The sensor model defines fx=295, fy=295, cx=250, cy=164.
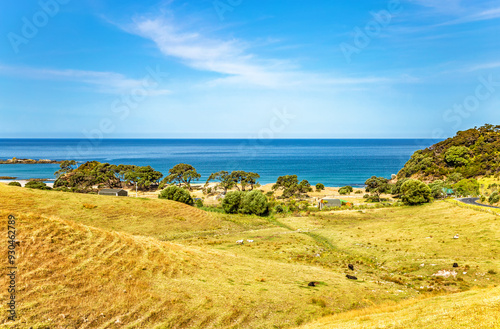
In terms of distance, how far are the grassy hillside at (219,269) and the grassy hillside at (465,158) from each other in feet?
210

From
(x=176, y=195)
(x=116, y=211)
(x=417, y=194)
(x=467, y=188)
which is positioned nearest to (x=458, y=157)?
(x=467, y=188)

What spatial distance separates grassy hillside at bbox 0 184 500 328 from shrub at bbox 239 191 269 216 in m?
16.9

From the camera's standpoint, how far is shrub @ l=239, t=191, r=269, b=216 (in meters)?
65.1

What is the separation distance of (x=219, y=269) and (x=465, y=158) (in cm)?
11744

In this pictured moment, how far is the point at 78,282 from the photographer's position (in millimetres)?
18219

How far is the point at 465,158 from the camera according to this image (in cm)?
10906

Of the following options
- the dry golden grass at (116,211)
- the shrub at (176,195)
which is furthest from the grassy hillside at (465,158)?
the dry golden grass at (116,211)

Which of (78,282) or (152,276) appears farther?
(152,276)

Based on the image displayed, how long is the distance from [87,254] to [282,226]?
39135 mm

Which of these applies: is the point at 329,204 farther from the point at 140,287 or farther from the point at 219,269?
the point at 140,287

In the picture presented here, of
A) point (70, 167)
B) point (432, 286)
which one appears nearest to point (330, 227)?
point (432, 286)

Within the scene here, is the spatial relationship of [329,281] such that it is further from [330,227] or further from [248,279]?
[330,227]

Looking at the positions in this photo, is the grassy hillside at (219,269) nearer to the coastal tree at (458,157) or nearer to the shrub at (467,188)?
the shrub at (467,188)

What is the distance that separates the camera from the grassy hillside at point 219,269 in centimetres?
1688
